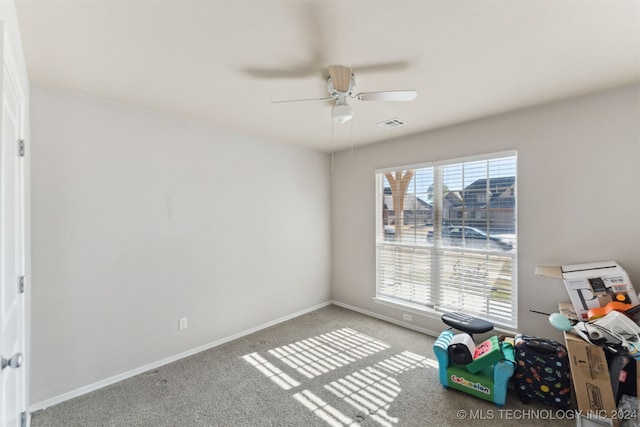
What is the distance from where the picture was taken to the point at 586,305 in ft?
7.18

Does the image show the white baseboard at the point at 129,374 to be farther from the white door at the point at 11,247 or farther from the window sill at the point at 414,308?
the window sill at the point at 414,308

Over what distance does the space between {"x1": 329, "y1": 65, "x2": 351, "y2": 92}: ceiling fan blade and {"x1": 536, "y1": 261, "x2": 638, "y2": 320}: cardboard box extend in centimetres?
238

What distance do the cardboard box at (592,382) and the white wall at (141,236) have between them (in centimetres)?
308

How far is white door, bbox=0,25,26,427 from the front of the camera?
3.71ft

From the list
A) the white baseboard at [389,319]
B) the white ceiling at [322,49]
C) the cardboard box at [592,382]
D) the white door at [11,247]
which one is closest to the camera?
the white door at [11,247]

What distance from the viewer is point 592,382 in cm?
191

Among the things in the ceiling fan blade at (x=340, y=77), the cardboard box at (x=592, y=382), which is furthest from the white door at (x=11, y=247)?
the cardboard box at (x=592, y=382)

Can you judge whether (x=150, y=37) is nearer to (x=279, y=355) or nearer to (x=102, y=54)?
(x=102, y=54)

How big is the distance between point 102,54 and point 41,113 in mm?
915

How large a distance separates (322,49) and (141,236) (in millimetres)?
2369

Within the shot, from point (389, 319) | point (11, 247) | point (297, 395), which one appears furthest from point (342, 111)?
point (389, 319)

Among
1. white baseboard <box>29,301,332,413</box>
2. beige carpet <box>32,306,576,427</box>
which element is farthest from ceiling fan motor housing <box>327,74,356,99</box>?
white baseboard <box>29,301,332,413</box>

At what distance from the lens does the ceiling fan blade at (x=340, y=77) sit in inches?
74.5

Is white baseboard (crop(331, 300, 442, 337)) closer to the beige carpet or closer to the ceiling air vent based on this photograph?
the beige carpet
